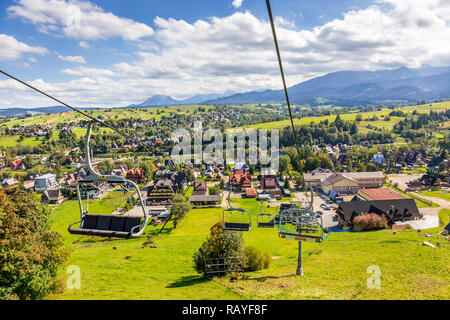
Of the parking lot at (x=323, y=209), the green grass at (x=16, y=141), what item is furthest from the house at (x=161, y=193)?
the green grass at (x=16, y=141)

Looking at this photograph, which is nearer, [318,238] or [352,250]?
[318,238]

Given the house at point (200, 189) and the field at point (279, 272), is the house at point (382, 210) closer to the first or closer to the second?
the field at point (279, 272)

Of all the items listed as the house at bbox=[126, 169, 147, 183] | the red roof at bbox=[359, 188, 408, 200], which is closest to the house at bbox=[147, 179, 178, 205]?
the house at bbox=[126, 169, 147, 183]

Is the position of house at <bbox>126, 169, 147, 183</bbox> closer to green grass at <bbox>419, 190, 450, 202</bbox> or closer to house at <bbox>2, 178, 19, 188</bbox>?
house at <bbox>2, 178, 19, 188</bbox>
